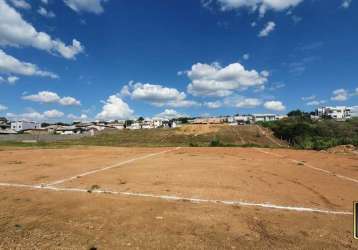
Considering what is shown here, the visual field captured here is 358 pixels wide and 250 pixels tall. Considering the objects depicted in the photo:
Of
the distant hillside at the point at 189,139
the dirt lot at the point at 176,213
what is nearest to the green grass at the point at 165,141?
the distant hillside at the point at 189,139

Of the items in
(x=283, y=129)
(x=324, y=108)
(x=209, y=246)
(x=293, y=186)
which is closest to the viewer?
(x=209, y=246)

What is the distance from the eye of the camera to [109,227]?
4184mm

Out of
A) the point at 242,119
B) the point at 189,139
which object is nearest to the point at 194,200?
the point at 189,139

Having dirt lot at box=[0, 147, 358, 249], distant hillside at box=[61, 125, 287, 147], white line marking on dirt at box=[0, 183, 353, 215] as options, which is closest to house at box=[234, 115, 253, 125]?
distant hillside at box=[61, 125, 287, 147]

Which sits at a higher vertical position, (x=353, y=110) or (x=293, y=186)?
(x=353, y=110)

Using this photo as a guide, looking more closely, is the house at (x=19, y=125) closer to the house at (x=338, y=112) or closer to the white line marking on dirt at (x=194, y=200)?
the white line marking on dirt at (x=194, y=200)

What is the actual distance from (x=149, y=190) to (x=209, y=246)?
3.51 meters

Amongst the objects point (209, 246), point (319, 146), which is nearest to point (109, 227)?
point (209, 246)

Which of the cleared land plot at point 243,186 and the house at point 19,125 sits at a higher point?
the house at point 19,125

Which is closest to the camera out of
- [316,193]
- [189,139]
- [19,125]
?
[316,193]

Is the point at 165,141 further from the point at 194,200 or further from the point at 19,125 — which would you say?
the point at 19,125

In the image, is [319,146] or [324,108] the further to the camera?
[324,108]

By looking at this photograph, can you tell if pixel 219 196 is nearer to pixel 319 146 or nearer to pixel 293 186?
pixel 293 186

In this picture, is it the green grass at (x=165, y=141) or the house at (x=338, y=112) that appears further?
the house at (x=338, y=112)
